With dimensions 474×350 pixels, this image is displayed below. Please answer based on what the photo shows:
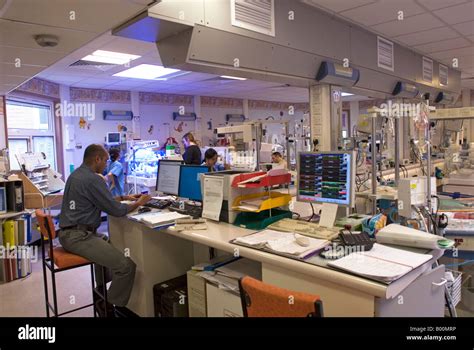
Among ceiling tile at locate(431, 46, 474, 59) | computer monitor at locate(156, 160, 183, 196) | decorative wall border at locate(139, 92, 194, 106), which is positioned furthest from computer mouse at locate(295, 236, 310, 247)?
decorative wall border at locate(139, 92, 194, 106)

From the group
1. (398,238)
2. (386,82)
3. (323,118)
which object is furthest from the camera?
(386,82)

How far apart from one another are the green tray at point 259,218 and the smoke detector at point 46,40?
1.99 metres

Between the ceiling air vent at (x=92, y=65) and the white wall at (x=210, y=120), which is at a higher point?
the ceiling air vent at (x=92, y=65)

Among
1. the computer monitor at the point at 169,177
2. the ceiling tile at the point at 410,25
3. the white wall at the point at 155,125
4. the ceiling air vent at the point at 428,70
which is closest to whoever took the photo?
the computer monitor at the point at 169,177

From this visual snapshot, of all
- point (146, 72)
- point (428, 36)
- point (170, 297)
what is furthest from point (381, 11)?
point (146, 72)

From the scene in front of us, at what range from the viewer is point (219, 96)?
922cm

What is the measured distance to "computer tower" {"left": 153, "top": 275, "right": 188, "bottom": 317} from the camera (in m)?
2.38

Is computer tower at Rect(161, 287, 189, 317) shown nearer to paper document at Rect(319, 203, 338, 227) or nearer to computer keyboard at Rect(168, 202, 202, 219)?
computer keyboard at Rect(168, 202, 202, 219)

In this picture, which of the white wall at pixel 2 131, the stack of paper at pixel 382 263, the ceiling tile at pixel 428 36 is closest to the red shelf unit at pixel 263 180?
the stack of paper at pixel 382 263

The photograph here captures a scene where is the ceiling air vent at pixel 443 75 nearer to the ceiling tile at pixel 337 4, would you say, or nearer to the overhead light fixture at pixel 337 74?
the overhead light fixture at pixel 337 74

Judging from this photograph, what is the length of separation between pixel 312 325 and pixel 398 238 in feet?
2.28

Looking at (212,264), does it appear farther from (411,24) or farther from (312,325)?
(411,24)

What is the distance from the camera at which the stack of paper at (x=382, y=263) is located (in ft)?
4.48

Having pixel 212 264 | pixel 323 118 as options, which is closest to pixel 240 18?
pixel 323 118
